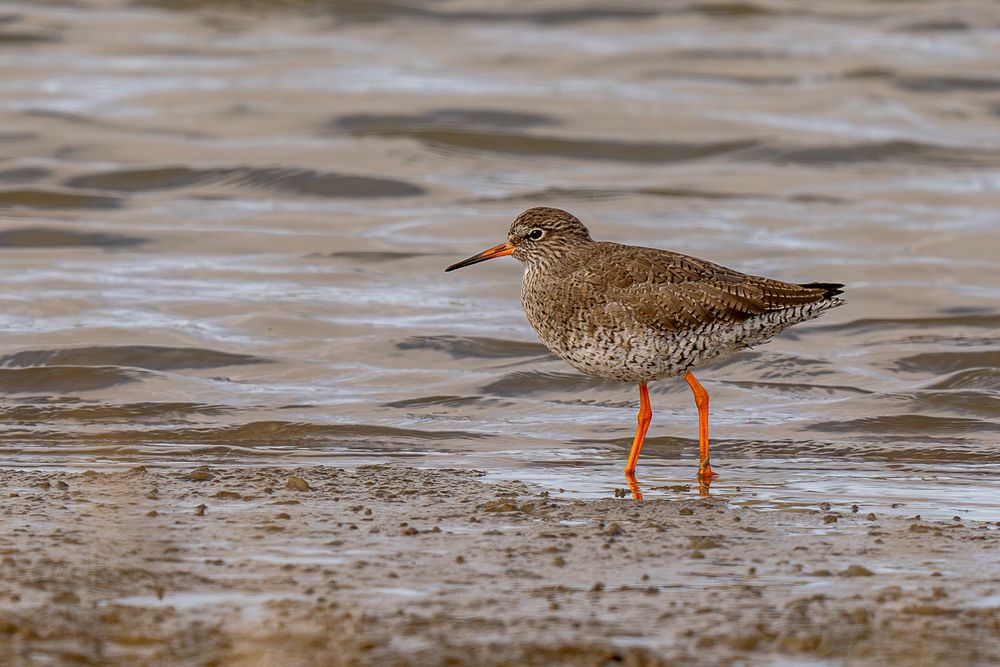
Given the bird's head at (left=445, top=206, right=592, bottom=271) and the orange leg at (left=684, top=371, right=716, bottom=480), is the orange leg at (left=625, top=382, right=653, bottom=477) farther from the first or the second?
the bird's head at (left=445, top=206, right=592, bottom=271)

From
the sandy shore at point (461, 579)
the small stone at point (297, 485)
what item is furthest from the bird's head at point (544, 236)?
the small stone at point (297, 485)

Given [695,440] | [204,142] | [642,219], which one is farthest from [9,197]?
[695,440]

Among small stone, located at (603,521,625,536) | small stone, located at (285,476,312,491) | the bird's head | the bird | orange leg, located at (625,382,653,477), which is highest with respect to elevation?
the bird's head

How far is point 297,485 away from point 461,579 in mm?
1922

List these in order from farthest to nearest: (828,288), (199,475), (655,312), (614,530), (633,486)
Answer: (828,288)
(655,312)
(633,486)
(199,475)
(614,530)

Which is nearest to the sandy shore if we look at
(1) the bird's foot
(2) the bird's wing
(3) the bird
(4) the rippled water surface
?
(1) the bird's foot

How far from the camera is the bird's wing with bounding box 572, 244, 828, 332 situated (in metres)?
8.17

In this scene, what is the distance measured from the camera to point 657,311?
8156mm

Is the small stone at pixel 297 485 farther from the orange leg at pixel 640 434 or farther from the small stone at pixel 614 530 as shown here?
the orange leg at pixel 640 434

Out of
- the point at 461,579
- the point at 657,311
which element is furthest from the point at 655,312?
the point at 461,579

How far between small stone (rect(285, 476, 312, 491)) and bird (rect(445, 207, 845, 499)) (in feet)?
6.01

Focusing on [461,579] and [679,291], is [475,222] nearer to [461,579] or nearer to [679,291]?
[679,291]

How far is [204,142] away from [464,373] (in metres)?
7.56

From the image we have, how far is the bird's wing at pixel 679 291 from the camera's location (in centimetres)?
817
